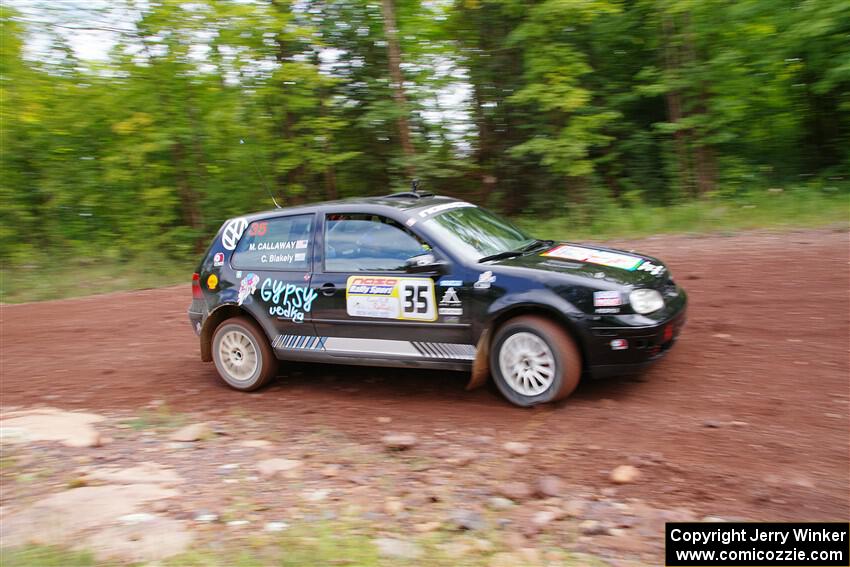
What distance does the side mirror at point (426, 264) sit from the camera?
580cm

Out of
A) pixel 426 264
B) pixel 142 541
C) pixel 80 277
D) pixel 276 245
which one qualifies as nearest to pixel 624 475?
pixel 426 264

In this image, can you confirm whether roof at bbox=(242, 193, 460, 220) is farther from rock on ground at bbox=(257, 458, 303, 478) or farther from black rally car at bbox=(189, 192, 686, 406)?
rock on ground at bbox=(257, 458, 303, 478)

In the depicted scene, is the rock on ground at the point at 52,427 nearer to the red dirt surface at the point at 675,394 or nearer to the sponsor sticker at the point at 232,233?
the red dirt surface at the point at 675,394

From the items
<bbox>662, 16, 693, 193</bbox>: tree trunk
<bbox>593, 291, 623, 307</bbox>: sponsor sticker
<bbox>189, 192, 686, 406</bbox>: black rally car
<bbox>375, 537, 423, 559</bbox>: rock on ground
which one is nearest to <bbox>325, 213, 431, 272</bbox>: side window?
<bbox>189, 192, 686, 406</bbox>: black rally car

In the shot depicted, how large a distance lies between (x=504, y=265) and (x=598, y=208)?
321 inches

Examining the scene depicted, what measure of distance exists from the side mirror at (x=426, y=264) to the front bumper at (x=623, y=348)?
130 cm

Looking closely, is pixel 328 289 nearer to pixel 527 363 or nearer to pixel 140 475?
pixel 527 363

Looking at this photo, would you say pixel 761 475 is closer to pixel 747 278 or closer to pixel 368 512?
pixel 368 512

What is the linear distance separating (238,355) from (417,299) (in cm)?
207

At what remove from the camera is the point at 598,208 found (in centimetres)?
1338

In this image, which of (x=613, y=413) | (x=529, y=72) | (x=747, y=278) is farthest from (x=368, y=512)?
(x=529, y=72)

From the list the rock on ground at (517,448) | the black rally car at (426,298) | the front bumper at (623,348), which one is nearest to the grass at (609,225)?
the black rally car at (426,298)

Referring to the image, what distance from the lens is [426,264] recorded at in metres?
5.81

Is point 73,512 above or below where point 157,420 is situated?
below
